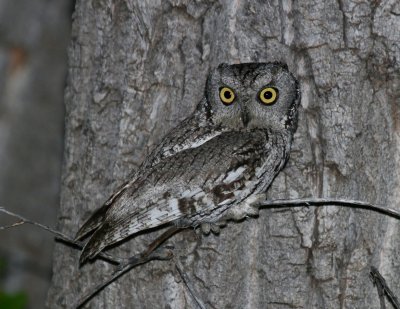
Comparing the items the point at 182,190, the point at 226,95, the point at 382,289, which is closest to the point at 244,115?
the point at 226,95

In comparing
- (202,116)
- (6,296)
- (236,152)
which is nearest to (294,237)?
(236,152)

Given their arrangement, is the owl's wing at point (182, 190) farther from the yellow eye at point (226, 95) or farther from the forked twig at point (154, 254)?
the yellow eye at point (226, 95)

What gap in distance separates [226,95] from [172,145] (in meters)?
0.31

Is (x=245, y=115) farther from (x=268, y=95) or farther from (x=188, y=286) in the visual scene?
(x=188, y=286)

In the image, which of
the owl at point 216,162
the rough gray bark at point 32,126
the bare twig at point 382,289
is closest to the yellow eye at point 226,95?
the owl at point 216,162

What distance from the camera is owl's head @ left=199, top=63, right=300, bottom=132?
9.80ft

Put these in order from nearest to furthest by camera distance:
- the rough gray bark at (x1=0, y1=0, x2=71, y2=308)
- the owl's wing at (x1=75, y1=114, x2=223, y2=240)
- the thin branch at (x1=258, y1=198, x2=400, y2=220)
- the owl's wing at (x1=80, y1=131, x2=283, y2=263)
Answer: the thin branch at (x1=258, y1=198, x2=400, y2=220)
the owl's wing at (x1=80, y1=131, x2=283, y2=263)
the owl's wing at (x1=75, y1=114, x2=223, y2=240)
the rough gray bark at (x1=0, y1=0, x2=71, y2=308)

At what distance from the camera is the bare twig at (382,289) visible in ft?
9.55

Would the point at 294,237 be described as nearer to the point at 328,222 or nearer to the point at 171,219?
the point at 328,222

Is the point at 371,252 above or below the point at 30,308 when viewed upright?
above

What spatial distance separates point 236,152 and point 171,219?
384 mm

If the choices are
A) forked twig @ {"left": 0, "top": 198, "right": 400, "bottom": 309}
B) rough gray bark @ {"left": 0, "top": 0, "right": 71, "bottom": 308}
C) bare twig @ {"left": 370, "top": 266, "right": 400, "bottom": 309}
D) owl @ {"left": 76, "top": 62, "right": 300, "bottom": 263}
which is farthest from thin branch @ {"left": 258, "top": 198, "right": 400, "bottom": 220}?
rough gray bark @ {"left": 0, "top": 0, "right": 71, "bottom": 308}

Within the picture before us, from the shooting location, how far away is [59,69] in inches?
245

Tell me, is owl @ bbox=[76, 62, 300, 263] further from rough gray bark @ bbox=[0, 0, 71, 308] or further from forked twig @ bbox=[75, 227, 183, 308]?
rough gray bark @ bbox=[0, 0, 71, 308]
